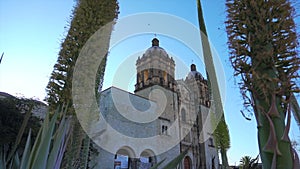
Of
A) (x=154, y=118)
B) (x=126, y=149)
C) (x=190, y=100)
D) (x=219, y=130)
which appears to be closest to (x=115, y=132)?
(x=126, y=149)

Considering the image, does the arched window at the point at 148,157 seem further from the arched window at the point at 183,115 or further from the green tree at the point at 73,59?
the green tree at the point at 73,59

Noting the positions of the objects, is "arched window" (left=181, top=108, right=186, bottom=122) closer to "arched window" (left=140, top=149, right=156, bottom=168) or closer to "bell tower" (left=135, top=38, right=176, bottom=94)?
"bell tower" (left=135, top=38, right=176, bottom=94)

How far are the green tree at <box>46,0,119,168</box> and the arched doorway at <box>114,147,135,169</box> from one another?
15.4 meters

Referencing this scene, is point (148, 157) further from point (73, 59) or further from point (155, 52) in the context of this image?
point (73, 59)

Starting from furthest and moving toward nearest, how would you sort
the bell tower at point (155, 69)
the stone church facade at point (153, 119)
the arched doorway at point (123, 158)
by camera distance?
the bell tower at point (155, 69) → the arched doorway at point (123, 158) → the stone church facade at point (153, 119)

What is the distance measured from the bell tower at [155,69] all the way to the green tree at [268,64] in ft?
76.8

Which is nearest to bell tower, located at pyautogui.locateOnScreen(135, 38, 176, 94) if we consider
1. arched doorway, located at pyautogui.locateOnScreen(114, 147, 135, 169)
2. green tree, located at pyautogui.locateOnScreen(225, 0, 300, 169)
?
arched doorway, located at pyautogui.locateOnScreen(114, 147, 135, 169)

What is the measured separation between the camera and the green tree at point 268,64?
2.77 ft

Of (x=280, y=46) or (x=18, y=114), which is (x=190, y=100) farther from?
(x=280, y=46)

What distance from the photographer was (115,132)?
1742 cm

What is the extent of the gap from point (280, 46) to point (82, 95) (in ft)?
8.56

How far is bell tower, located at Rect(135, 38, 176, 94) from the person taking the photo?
2517 centimetres

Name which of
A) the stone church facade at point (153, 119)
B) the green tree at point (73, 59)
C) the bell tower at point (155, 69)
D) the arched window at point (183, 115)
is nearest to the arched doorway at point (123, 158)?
the stone church facade at point (153, 119)

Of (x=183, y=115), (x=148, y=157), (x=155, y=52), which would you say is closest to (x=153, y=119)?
(x=148, y=157)
